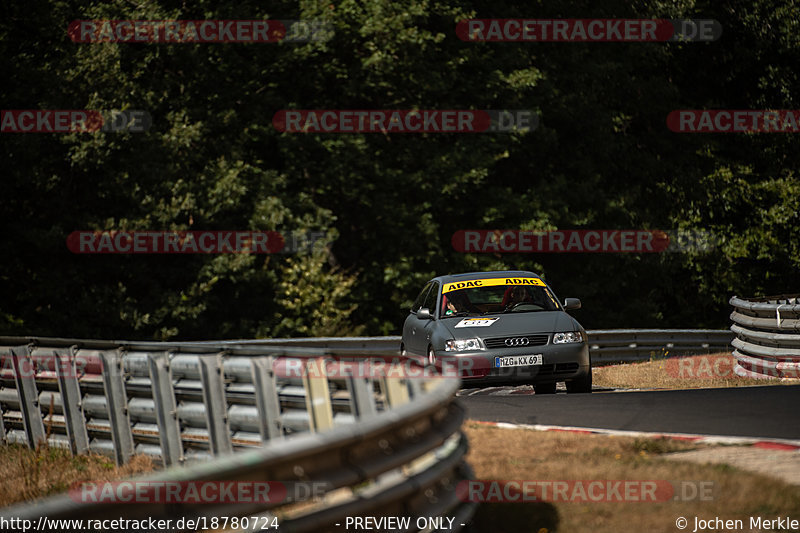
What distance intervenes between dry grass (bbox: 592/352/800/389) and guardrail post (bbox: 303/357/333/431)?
9046 mm

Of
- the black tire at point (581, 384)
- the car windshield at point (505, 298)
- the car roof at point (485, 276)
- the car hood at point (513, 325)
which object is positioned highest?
the car roof at point (485, 276)

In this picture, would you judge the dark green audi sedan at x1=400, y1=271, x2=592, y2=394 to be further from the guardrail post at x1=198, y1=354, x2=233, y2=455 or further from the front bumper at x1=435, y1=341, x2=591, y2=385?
the guardrail post at x1=198, y1=354, x2=233, y2=455

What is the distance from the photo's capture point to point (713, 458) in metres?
8.60

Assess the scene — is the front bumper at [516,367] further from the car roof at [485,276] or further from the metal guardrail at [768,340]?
the metal guardrail at [768,340]

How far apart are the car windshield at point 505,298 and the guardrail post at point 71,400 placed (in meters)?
5.66

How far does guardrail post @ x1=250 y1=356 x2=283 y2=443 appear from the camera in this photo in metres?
8.71

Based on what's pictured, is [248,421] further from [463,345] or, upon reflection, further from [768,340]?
[768,340]

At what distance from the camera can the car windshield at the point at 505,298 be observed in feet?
50.6

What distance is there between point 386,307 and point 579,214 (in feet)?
23.1

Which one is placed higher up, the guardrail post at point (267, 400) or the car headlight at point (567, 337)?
the guardrail post at point (267, 400)

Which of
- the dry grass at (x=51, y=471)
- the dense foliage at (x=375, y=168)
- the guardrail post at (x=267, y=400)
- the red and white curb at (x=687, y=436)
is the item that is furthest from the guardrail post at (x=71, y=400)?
the dense foliage at (x=375, y=168)

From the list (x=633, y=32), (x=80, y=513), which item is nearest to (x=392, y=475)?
(x=80, y=513)

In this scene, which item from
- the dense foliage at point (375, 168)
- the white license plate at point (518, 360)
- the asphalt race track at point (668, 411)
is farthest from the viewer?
the dense foliage at point (375, 168)

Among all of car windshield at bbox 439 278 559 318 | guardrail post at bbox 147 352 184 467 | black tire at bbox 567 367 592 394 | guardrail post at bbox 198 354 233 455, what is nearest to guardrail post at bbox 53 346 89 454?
guardrail post at bbox 147 352 184 467
